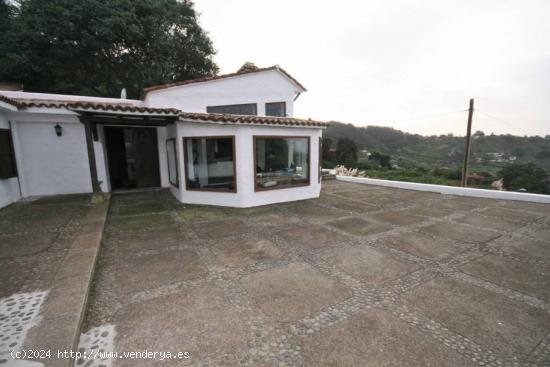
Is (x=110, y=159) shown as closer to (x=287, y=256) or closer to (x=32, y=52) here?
(x=287, y=256)

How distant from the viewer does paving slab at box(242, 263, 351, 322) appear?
8.86ft

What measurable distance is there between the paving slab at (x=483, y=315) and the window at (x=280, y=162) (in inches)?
208

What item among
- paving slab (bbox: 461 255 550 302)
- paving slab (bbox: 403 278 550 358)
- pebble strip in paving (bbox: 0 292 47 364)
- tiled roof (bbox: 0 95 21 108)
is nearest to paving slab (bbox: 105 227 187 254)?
pebble strip in paving (bbox: 0 292 47 364)

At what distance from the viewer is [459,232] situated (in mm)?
5316

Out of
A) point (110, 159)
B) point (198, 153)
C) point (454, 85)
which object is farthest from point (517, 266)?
point (454, 85)

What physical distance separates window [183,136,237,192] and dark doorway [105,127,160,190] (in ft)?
10.1

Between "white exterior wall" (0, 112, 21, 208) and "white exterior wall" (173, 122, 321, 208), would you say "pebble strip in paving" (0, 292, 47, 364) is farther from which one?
"white exterior wall" (0, 112, 21, 208)

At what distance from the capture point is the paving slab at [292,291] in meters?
2.70

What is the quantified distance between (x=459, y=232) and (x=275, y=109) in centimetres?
893

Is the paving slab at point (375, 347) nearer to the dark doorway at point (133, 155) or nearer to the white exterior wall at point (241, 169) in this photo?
the white exterior wall at point (241, 169)

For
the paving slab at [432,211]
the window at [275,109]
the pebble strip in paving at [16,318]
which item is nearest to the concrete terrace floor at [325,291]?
the pebble strip in paving at [16,318]

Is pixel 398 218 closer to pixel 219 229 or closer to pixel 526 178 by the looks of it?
pixel 219 229

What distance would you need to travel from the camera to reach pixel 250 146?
7.15 metres

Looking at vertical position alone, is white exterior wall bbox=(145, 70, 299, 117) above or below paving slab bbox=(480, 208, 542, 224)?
above
